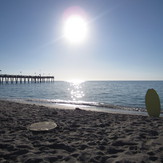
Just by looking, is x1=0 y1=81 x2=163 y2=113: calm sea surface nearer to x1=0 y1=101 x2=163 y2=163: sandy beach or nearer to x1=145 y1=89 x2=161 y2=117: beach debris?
x1=145 y1=89 x2=161 y2=117: beach debris

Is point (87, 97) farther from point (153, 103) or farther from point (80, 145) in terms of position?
point (80, 145)

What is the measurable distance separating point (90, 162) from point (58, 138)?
164 cm

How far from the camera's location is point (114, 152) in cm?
361

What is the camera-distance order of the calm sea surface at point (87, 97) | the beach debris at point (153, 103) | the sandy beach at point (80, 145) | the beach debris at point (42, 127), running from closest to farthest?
the sandy beach at point (80, 145) → the beach debris at point (42, 127) → the beach debris at point (153, 103) → the calm sea surface at point (87, 97)

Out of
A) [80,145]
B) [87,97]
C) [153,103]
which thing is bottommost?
[87,97]

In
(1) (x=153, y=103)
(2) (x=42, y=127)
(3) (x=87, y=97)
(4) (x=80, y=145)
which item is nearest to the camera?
(4) (x=80, y=145)

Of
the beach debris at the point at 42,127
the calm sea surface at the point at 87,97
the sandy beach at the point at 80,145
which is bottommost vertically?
the calm sea surface at the point at 87,97

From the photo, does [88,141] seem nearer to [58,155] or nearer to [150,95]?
[58,155]

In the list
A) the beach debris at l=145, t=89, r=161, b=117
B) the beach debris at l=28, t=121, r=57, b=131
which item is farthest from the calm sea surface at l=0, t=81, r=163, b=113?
the beach debris at l=28, t=121, r=57, b=131

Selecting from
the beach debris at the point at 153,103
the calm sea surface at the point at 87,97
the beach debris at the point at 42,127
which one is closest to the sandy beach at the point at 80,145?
the beach debris at the point at 42,127

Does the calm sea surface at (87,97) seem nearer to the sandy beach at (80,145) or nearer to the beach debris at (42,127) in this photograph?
the beach debris at (42,127)

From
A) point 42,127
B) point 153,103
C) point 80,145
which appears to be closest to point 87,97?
point 153,103

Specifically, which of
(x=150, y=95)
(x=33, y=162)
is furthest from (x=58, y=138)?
(x=150, y=95)

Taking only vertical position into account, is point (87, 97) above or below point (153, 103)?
below
